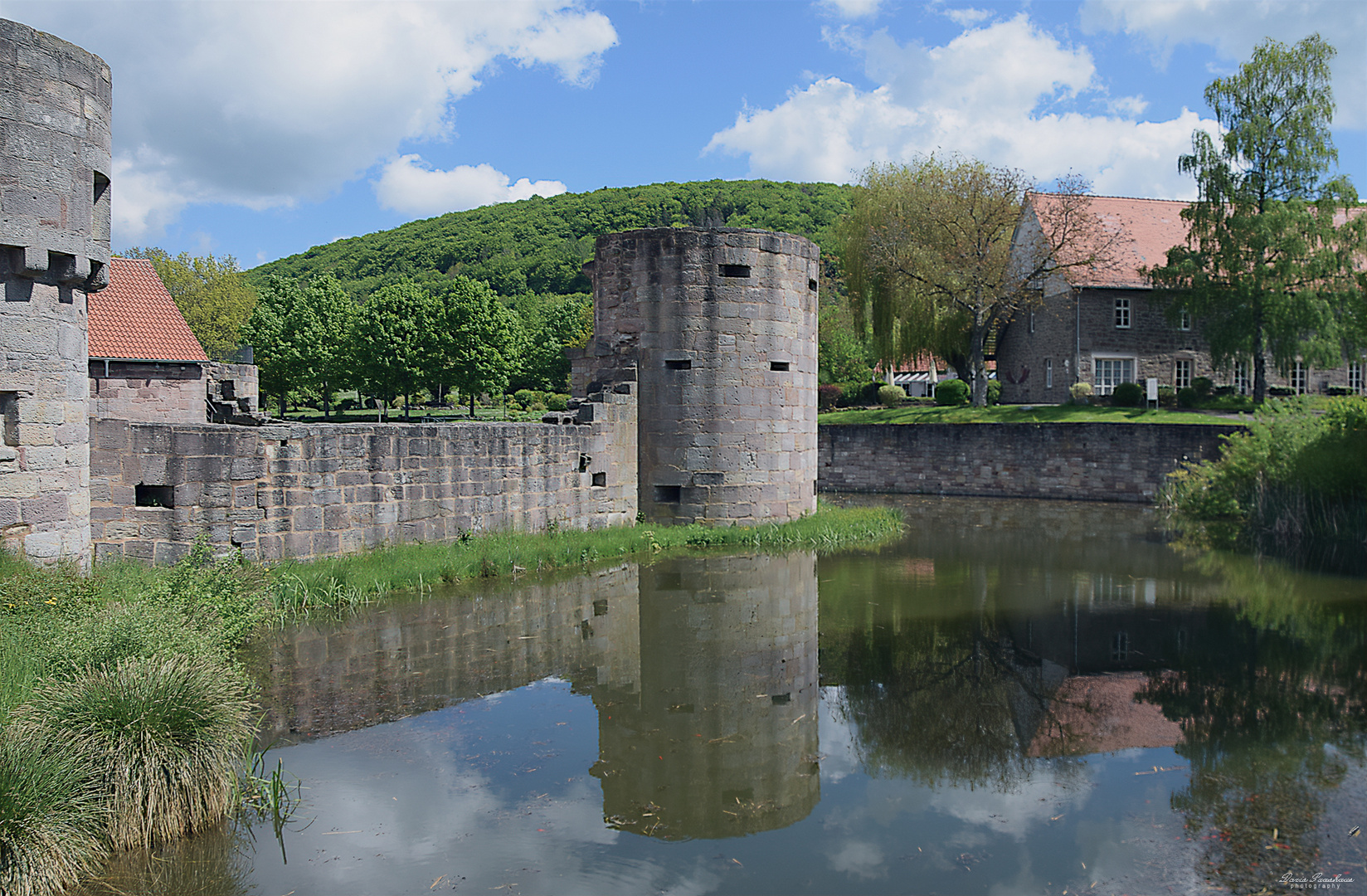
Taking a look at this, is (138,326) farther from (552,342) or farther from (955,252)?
(552,342)

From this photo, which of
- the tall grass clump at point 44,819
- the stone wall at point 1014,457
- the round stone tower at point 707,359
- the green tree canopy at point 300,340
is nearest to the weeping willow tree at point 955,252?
the stone wall at point 1014,457

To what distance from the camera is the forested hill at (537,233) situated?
81.2 metres

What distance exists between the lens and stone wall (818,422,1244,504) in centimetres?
2389

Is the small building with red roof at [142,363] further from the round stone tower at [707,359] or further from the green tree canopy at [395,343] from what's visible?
the green tree canopy at [395,343]

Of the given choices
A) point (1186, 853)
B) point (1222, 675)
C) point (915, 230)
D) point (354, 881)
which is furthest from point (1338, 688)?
point (915, 230)

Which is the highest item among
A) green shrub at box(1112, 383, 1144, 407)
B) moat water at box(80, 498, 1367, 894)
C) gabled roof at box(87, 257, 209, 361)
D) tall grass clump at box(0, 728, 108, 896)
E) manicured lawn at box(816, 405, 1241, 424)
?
gabled roof at box(87, 257, 209, 361)

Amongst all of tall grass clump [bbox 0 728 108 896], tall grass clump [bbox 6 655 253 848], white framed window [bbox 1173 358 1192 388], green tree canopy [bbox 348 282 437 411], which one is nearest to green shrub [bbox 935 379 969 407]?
white framed window [bbox 1173 358 1192 388]

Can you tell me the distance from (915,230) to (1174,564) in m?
21.1

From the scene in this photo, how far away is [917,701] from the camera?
7.42 metres

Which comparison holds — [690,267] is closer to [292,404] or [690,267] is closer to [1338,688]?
[1338,688]

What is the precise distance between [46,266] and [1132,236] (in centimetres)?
3633

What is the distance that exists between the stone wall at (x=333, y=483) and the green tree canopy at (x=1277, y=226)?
23831 millimetres

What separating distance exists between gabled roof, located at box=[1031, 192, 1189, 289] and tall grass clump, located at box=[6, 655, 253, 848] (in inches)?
1301

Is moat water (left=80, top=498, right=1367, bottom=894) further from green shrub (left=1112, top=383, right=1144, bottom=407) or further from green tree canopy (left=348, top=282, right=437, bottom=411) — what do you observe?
green tree canopy (left=348, top=282, right=437, bottom=411)
